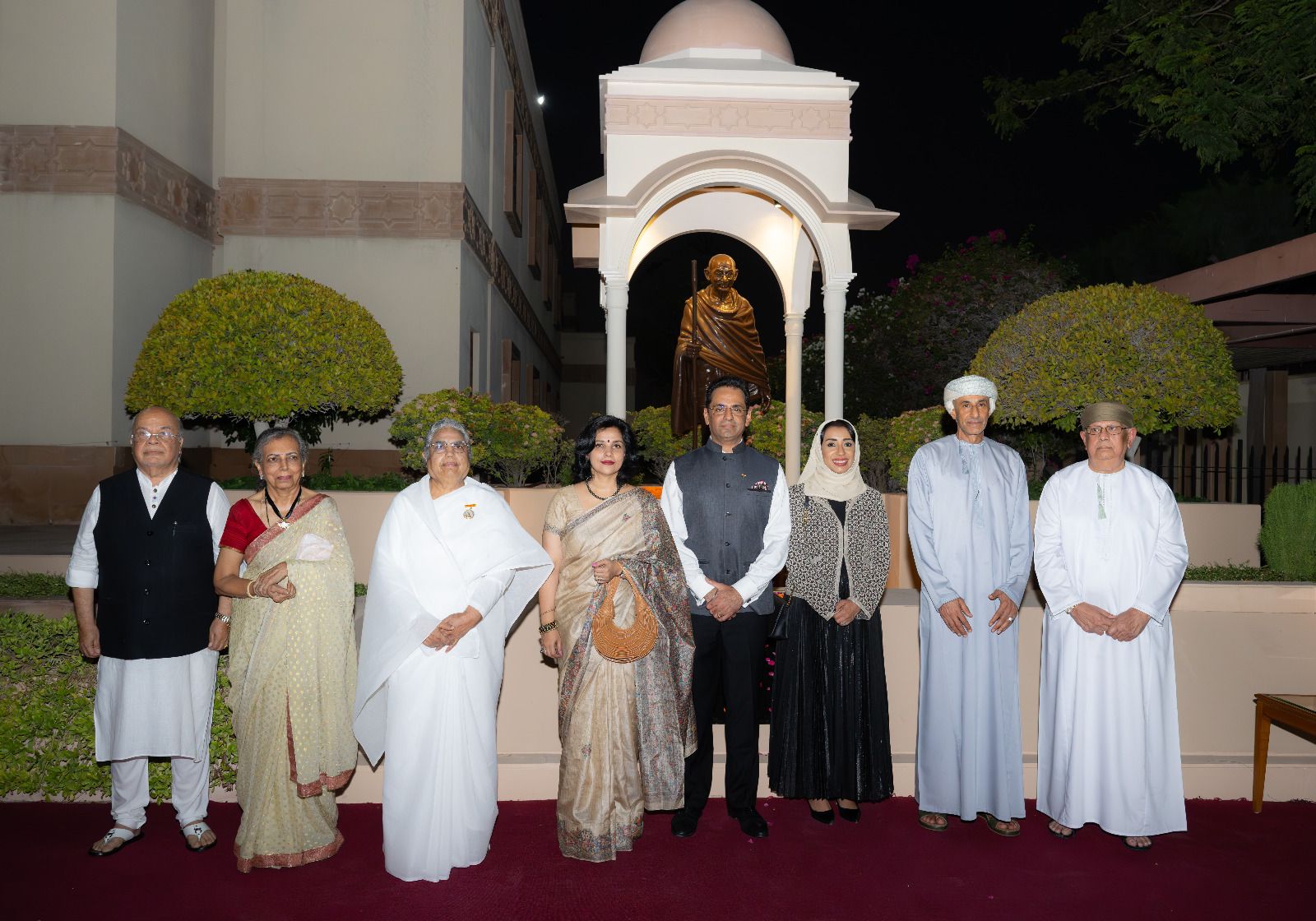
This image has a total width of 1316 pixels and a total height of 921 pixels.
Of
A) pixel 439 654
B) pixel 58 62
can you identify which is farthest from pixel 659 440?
pixel 58 62

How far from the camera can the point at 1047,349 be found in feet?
24.5

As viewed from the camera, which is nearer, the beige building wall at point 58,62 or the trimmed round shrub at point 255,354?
the trimmed round shrub at point 255,354

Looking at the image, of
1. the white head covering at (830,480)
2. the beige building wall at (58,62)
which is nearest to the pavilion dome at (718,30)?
the beige building wall at (58,62)

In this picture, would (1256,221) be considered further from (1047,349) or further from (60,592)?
(60,592)

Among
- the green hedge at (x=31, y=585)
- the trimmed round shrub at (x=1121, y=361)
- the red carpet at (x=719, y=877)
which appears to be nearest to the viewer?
the red carpet at (x=719, y=877)

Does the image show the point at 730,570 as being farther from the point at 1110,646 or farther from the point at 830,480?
the point at 1110,646

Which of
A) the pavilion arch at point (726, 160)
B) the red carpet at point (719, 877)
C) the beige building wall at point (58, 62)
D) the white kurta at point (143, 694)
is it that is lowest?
the red carpet at point (719, 877)

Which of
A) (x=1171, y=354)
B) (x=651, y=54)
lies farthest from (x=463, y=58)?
Answer: (x=1171, y=354)

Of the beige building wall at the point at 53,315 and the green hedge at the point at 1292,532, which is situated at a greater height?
the beige building wall at the point at 53,315

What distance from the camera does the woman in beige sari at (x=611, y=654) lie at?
3795mm

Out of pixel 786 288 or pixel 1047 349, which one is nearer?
pixel 1047 349

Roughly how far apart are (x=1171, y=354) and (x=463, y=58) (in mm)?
8162

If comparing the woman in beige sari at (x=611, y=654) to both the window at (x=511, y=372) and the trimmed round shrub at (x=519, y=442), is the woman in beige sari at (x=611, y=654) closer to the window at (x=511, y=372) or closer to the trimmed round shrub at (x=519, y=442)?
the trimmed round shrub at (x=519, y=442)

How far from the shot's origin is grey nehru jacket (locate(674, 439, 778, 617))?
13.7 feet
